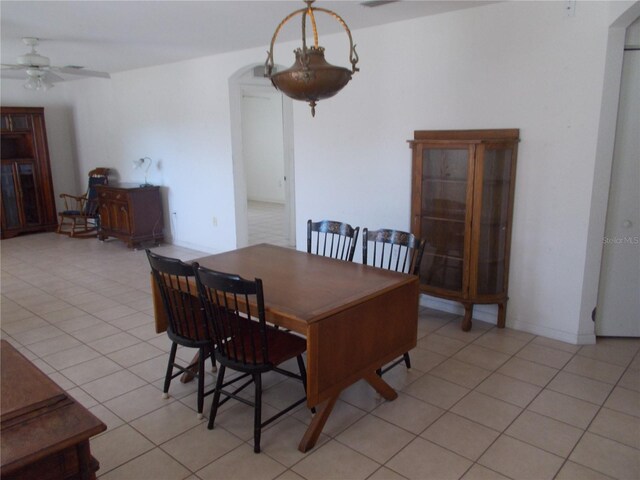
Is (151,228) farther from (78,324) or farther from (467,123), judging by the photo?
(467,123)

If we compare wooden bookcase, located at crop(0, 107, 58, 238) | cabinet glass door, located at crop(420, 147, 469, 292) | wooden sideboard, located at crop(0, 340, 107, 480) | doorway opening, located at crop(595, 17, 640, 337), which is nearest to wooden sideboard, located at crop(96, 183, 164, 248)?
wooden bookcase, located at crop(0, 107, 58, 238)

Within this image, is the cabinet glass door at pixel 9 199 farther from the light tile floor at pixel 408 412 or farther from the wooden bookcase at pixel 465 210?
the wooden bookcase at pixel 465 210

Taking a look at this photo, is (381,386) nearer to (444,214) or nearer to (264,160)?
(444,214)

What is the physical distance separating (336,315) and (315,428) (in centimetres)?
60

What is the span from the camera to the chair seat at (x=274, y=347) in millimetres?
2340

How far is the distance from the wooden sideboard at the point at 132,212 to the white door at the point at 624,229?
5343 millimetres

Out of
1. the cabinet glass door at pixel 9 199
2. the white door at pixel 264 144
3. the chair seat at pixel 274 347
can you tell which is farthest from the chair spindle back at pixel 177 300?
the white door at pixel 264 144

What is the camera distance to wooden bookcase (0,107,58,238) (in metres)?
7.24

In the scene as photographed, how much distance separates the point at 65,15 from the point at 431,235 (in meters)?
3.26

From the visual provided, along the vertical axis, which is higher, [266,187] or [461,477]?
[266,187]

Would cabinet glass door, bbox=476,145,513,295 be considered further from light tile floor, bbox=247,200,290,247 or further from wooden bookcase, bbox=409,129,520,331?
light tile floor, bbox=247,200,290,247

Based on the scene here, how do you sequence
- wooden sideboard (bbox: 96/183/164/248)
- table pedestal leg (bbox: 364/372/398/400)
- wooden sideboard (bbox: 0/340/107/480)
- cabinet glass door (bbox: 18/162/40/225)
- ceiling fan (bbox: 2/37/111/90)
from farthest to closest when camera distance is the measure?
cabinet glass door (bbox: 18/162/40/225), wooden sideboard (bbox: 96/183/164/248), ceiling fan (bbox: 2/37/111/90), table pedestal leg (bbox: 364/372/398/400), wooden sideboard (bbox: 0/340/107/480)

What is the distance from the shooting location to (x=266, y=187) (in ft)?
34.3

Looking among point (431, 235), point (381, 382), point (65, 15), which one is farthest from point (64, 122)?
point (381, 382)
